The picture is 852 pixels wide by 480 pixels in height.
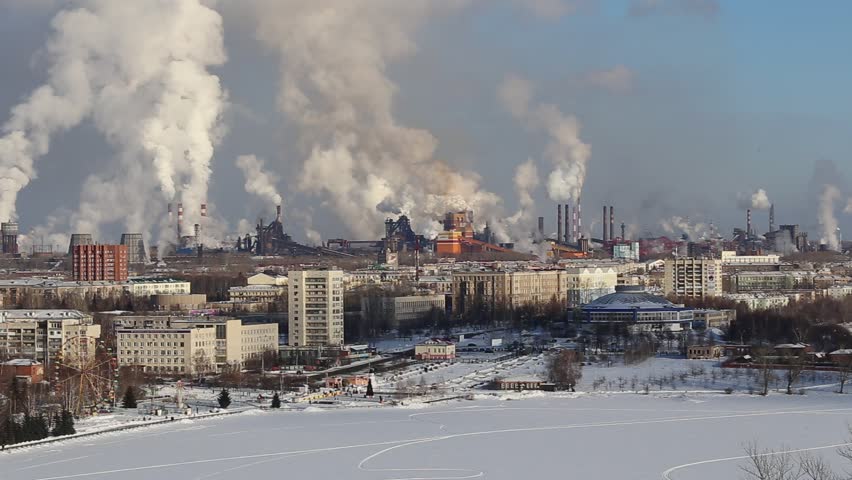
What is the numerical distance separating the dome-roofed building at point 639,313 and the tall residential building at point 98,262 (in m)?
23.7

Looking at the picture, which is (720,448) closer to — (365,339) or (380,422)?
(380,422)

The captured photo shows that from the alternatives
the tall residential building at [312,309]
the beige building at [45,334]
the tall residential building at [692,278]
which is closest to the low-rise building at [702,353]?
the tall residential building at [312,309]

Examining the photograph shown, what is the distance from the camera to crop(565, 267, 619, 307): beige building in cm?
5259

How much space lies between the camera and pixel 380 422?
72.8 ft

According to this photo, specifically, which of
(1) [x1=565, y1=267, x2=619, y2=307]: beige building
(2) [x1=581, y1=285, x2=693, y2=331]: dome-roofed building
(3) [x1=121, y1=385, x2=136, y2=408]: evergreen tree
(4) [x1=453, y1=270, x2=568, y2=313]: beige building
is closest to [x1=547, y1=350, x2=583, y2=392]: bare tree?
(3) [x1=121, y1=385, x2=136, y2=408]: evergreen tree

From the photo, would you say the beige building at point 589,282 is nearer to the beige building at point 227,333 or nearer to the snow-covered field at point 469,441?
the beige building at point 227,333

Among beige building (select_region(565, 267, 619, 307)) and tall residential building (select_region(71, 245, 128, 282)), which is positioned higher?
tall residential building (select_region(71, 245, 128, 282))

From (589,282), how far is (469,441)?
3571 centimetres

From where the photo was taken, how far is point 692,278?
54.1m

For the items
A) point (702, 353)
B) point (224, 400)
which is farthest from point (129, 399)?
point (702, 353)

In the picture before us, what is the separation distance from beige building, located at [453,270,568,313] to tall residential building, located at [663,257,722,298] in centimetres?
376

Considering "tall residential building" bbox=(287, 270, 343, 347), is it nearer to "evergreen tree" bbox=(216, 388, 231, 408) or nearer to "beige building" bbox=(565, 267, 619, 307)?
"evergreen tree" bbox=(216, 388, 231, 408)

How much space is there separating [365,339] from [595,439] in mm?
19792

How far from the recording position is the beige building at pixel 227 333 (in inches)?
1268
